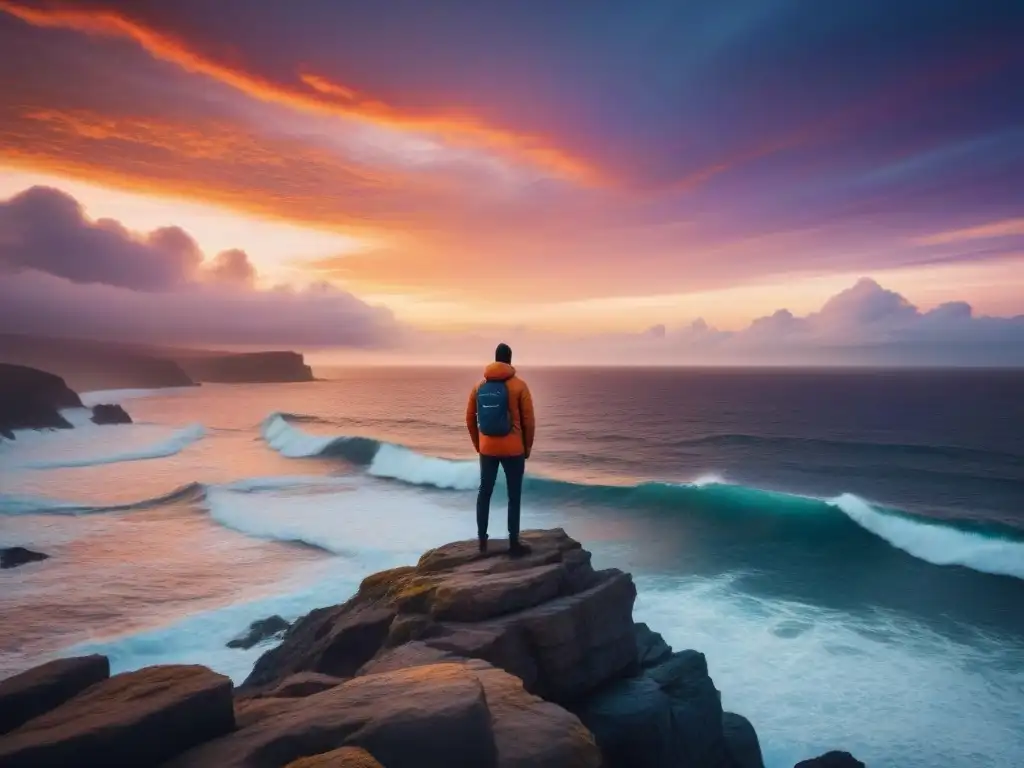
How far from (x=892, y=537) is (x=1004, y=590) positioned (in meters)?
5.24

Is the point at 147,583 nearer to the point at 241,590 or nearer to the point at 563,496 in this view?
the point at 241,590

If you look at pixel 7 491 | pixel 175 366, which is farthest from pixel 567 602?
pixel 175 366

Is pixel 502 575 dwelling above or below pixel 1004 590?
above

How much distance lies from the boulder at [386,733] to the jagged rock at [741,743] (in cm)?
710

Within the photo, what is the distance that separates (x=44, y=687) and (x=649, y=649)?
838cm

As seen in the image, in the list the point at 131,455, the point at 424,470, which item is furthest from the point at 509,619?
the point at 131,455

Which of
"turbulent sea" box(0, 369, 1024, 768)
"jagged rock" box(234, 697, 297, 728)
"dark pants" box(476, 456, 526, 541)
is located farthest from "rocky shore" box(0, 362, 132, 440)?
"jagged rock" box(234, 697, 297, 728)

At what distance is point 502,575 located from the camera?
8547 mm

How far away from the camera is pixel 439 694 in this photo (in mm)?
5043

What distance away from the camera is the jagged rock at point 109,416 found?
66.2 meters

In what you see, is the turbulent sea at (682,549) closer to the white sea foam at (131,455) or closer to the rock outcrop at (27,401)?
the white sea foam at (131,455)

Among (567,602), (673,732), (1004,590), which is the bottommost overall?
(1004,590)

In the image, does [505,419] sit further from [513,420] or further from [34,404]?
[34,404]

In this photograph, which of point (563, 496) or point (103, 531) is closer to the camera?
point (103, 531)
